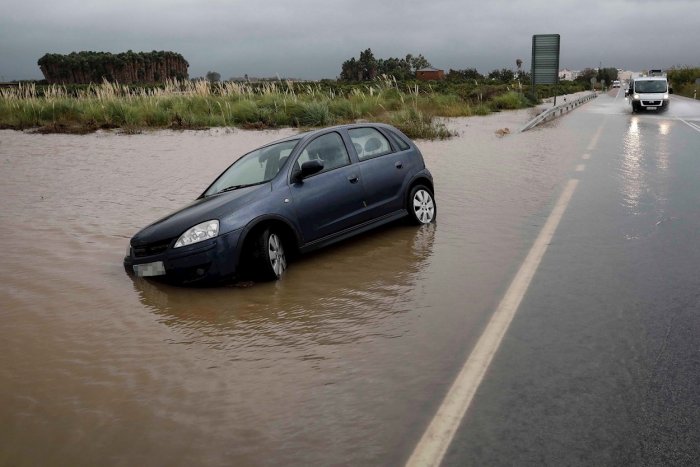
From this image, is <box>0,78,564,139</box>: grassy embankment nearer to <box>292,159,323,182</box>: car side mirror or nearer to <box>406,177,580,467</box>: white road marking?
<box>292,159,323,182</box>: car side mirror

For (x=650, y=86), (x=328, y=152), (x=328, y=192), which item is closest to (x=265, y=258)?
(x=328, y=192)

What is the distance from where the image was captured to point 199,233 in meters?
7.03

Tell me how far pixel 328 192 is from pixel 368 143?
1.29 meters

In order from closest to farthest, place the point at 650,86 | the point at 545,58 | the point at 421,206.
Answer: the point at 421,206 → the point at 650,86 → the point at 545,58

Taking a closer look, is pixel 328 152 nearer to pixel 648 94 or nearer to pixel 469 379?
pixel 469 379

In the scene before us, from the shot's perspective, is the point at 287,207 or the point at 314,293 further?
the point at 287,207

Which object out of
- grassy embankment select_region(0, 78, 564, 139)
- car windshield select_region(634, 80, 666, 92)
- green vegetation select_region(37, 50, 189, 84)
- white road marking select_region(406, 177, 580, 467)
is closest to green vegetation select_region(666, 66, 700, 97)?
car windshield select_region(634, 80, 666, 92)

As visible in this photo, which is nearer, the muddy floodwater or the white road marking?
the white road marking

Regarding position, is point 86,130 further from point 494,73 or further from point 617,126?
point 494,73

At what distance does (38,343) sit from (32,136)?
82.0 ft

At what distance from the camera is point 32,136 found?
92.2 ft

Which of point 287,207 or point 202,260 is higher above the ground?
point 287,207

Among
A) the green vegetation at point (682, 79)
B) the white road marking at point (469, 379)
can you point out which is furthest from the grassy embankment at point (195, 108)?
the green vegetation at point (682, 79)

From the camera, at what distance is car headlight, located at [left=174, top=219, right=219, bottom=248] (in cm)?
699
